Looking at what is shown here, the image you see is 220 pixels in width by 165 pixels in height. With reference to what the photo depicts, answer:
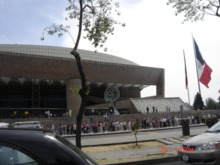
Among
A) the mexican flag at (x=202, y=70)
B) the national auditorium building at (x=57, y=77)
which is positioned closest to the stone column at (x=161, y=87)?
the national auditorium building at (x=57, y=77)

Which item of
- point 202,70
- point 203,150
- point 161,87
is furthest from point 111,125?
point 161,87

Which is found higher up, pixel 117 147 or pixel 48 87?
pixel 48 87

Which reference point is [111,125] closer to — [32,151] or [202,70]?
[202,70]

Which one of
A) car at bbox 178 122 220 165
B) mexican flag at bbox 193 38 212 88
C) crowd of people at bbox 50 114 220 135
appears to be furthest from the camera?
mexican flag at bbox 193 38 212 88

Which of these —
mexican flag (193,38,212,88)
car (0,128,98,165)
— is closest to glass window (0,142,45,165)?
car (0,128,98,165)

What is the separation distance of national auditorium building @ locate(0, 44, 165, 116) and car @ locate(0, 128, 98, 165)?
34.4 meters

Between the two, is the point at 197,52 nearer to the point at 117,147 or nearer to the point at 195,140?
the point at 117,147

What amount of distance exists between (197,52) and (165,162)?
98.0 ft

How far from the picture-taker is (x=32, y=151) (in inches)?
80.2

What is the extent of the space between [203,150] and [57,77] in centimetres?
3970

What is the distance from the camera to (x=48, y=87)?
6172 centimetres

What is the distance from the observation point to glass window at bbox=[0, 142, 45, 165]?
6.57 ft

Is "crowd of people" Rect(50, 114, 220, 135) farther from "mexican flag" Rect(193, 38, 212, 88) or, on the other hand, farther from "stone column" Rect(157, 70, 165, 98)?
"stone column" Rect(157, 70, 165, 98)

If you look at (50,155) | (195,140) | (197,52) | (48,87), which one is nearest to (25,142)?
(50,155)
